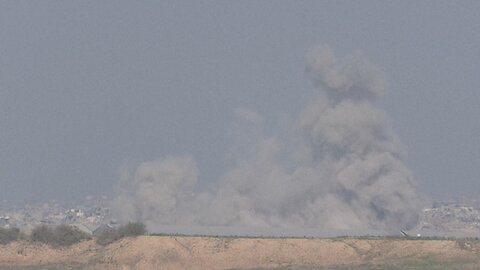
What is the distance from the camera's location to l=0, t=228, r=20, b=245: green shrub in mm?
85750

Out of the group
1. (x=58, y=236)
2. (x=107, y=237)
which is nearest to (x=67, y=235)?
(x=58, y=236)

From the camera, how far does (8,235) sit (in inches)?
3396

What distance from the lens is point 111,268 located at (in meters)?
79.2

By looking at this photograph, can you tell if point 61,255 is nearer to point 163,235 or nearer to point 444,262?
point 163,235

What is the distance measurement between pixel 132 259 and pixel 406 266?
73.6 feet

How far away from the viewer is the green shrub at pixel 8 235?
85.8 meters

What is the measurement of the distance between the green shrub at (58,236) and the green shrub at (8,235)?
1.48m

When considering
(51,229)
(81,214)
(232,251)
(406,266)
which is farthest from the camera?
(81,214)

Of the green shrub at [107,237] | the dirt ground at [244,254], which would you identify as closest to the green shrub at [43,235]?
the dirt ground at [244,254]

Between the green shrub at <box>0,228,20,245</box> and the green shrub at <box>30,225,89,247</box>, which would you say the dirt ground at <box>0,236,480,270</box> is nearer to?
the green shrub at <box>0,228,20,245</box>

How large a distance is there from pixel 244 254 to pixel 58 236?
17.1 meters

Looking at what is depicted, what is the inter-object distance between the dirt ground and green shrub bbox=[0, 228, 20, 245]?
76 cm

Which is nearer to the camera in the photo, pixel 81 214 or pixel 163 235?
pixel 163 235

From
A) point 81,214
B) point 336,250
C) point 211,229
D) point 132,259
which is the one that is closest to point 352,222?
point 211,229
